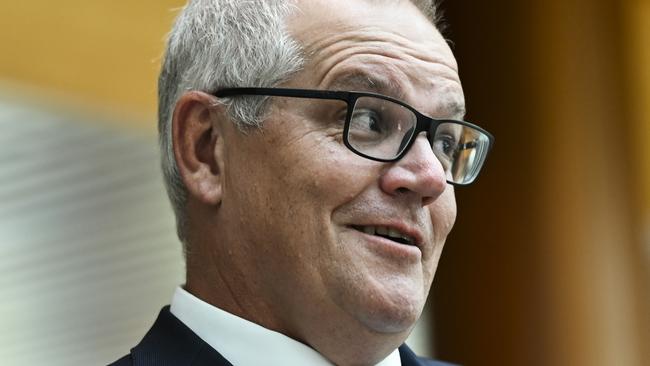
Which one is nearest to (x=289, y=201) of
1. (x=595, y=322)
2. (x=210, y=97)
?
(x=210, y=97)

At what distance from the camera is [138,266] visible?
345cm

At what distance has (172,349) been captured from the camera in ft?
6.46

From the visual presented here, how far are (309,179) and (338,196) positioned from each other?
0.19 feet

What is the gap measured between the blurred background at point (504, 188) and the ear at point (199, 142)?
1253mm

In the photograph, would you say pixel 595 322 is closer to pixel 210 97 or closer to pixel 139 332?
pixel 139 332

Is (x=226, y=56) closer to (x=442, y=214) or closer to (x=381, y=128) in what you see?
(x=381, y=128)

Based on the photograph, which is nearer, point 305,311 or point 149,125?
point 305,311

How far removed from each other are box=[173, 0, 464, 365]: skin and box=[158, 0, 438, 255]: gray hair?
0.10ft

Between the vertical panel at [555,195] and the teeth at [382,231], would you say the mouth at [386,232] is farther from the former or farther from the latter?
the vertical panel at [555,195]

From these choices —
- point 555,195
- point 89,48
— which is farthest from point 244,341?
point 555,195

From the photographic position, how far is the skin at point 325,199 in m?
1.88

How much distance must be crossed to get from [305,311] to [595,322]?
110 inches

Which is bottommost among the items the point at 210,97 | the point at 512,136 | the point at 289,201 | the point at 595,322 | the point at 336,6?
the point at 595,322

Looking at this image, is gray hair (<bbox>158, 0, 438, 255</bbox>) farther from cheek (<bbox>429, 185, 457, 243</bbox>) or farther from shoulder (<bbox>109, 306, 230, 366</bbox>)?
cheek (<bbox>429, 185, 457, 243</bbox>)
